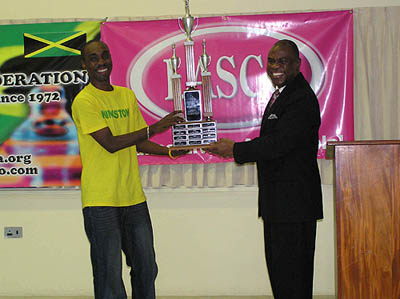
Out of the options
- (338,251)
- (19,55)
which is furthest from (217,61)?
(338,251)

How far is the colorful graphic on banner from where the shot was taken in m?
3.84

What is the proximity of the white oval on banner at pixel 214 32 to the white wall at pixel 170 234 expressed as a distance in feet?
0.65

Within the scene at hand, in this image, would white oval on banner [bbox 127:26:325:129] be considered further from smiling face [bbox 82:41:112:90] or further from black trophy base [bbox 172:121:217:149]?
smiling face [bbox 82:41:112:90]

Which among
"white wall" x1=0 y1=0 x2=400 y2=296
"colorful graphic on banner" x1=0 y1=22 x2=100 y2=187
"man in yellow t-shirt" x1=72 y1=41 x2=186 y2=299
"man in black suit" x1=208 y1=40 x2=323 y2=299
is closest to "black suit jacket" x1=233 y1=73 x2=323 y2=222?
"man in black suit" x1=208 y1=40 x2=323 y2=299

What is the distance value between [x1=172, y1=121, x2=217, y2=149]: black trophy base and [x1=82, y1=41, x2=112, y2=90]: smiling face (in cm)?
50

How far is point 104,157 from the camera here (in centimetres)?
265

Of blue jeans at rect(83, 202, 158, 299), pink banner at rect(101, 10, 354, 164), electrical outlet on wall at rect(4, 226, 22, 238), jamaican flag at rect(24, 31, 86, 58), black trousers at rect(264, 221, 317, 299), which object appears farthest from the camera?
electrical outlet on wall at rect(4, 226, 22, 238)

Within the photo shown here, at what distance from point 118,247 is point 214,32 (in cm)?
182

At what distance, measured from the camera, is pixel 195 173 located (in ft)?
12.7

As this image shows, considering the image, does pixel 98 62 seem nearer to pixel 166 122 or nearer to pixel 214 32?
pixel 166 122

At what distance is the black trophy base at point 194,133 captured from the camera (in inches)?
116

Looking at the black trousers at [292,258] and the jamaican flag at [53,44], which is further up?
the jamaican flag at [53,44]

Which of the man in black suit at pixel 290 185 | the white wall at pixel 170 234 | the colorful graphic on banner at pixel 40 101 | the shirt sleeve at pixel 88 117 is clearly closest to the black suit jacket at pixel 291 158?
the man in black suit at pixel 290 185

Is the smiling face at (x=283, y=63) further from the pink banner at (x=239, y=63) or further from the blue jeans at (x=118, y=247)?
the pink banner at (x=239, y=63)
